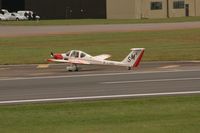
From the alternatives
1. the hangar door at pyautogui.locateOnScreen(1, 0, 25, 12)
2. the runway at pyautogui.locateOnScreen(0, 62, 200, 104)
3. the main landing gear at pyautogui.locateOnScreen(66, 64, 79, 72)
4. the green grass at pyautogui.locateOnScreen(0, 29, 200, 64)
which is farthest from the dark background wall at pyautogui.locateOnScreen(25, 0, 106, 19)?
the main landing gear at pyautogui.locateOnScreen(66, 64, 79, 72)

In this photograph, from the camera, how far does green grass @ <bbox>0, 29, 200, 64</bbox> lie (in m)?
37.5

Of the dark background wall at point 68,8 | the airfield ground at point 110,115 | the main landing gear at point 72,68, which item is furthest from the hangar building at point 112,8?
the airfield ground at point 110,115

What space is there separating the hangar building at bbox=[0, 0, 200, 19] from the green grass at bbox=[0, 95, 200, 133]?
86.5 m

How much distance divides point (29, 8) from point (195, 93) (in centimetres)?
9563

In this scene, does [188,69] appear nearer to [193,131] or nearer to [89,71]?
[89,71]

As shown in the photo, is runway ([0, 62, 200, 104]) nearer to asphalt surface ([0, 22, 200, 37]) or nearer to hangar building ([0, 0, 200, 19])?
asphalt surface ([0, 22, 200, 37])

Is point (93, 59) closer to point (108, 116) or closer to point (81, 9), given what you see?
point (108, 116)

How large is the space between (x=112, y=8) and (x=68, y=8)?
29.0ft

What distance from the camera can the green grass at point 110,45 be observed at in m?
37.5

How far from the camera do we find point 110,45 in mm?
44875

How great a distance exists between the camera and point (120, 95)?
64.9ft

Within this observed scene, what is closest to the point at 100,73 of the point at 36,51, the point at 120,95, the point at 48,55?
the point at 120,95

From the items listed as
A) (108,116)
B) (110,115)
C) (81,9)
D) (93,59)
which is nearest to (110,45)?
(93,59)

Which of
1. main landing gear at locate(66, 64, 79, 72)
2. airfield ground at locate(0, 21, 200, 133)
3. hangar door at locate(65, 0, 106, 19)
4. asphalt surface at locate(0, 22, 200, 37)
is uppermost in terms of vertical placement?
hangar door at locate(65, 0, 106, 19)
